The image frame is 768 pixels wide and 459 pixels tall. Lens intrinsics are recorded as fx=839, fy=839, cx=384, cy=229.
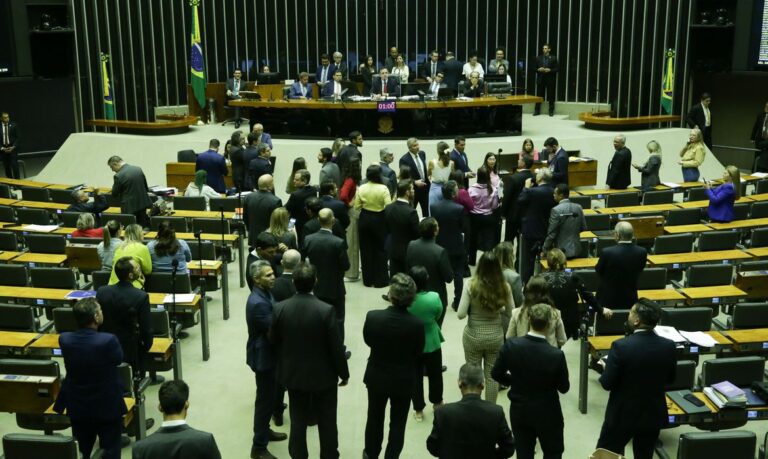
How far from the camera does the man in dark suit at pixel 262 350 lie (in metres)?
5.89

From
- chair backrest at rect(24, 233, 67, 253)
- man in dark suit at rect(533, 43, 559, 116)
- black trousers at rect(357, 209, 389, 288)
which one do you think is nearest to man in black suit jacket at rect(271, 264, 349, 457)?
black trousers at rect(357, 209, 389, 288)

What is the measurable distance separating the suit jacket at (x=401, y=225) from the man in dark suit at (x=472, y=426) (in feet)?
14.6

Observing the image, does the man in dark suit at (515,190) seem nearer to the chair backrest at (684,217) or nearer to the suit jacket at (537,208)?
the suit jacket at (537,208)

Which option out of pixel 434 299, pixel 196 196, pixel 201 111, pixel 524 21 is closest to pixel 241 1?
pixel 201 111

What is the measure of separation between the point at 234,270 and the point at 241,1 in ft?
36.0

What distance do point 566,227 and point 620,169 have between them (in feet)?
14.2

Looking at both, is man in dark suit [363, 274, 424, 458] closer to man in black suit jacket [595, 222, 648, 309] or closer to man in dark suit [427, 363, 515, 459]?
man in dark suit [427, 363, 515, 459]

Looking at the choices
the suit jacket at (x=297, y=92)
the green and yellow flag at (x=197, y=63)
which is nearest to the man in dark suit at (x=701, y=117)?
the suit jacket at (x=297, y=92)

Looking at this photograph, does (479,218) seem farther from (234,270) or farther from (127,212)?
(127,212)

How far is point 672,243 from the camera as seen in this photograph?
30.5 ft

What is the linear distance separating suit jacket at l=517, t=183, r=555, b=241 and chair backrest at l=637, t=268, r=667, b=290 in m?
1.48

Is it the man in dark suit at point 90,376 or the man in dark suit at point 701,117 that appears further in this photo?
the man in dark suit at point 701,117

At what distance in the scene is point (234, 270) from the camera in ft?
36.4

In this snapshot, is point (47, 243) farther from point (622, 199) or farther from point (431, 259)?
point (622, 199)
